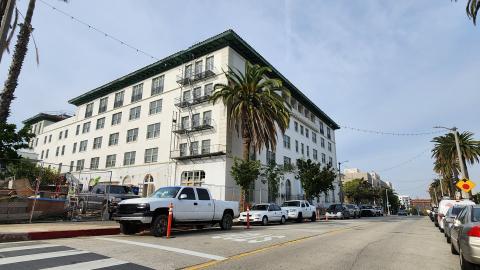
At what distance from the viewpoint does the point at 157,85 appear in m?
43.3

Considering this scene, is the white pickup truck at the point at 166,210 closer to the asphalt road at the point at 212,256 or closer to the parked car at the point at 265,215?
the asphalt road at the point at 212,256

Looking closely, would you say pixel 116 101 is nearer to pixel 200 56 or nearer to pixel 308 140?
pixel 200 56

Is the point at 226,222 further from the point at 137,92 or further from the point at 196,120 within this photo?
the point at 137,92

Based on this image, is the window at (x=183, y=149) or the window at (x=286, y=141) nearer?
the window at (x=183, y=149)

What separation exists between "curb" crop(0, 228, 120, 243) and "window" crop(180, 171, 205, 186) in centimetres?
2057

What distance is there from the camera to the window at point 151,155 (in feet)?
130

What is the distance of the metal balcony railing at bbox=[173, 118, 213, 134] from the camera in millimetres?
35125

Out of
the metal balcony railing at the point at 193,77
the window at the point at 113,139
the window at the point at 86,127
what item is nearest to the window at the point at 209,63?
the metal balcony railing at the point at 193,77

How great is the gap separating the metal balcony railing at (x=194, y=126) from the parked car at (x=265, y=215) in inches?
509

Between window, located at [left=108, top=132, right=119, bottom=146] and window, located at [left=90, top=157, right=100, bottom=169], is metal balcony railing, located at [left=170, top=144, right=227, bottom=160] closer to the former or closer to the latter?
window, located at [left=108, top=132, right=119, bottom=146]

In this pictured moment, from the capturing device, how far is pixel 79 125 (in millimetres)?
53812

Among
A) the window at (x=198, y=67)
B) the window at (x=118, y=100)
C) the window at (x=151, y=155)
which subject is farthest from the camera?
the window at (x=118, y=100)

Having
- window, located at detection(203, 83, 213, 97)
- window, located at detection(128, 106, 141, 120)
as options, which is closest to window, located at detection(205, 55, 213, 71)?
window, located at detection(203, 83, 213, 97)

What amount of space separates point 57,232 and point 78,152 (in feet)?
143
